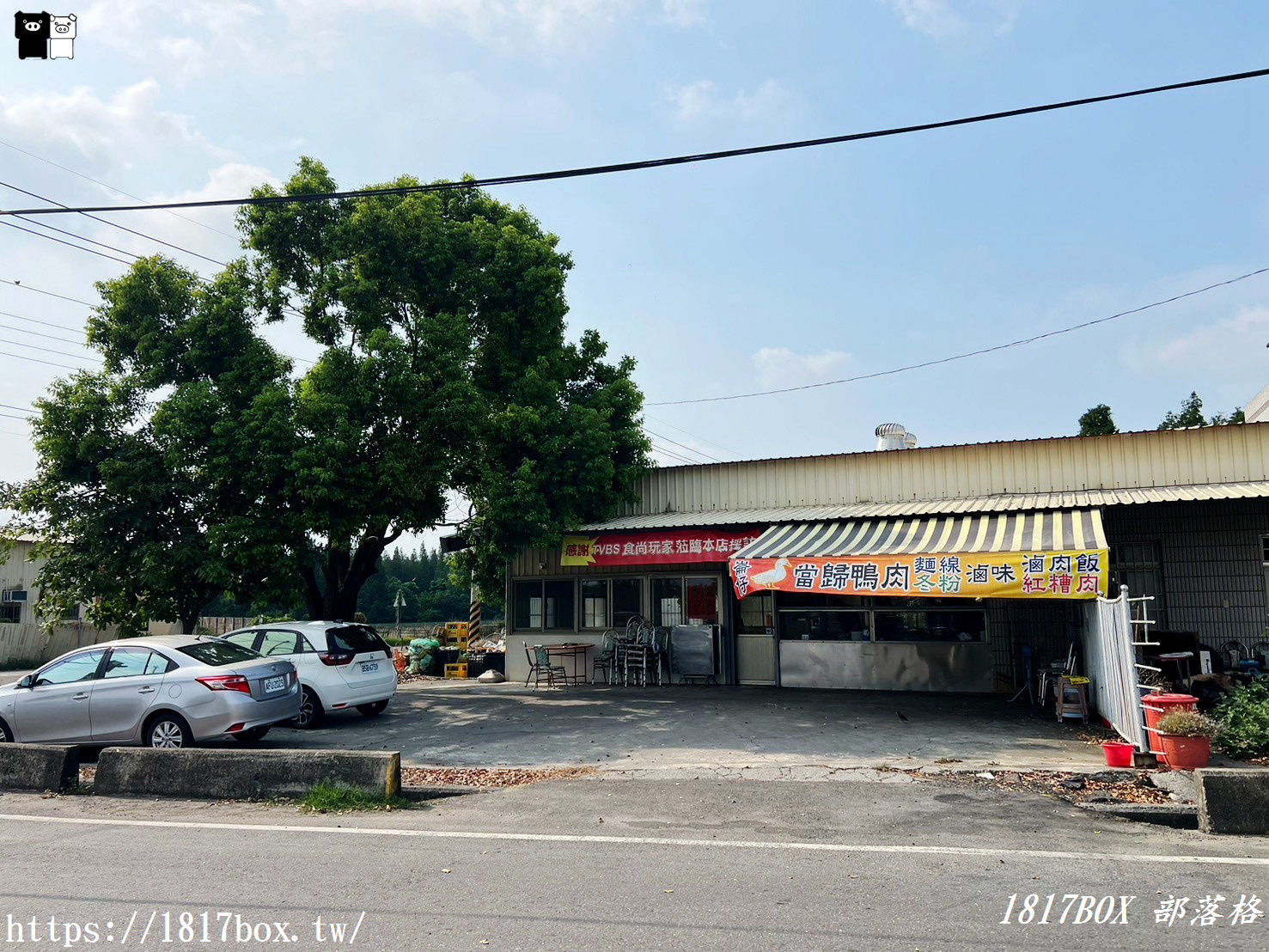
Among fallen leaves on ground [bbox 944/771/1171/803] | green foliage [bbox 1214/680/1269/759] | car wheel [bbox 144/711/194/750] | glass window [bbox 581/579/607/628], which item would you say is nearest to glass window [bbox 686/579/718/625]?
glass window [bbox 581/579/607/628]

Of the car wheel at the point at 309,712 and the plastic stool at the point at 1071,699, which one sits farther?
the car wheel at the point at 309,712

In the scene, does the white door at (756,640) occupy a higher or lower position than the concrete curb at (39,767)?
higher

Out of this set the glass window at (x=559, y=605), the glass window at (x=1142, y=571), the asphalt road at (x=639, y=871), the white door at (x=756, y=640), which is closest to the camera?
the asphalt road at (x=639, y=871)

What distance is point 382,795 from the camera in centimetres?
829

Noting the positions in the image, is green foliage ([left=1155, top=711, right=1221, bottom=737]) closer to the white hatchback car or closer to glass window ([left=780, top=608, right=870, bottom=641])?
glass window ([left=780, top=608, right=870, bottom=641])

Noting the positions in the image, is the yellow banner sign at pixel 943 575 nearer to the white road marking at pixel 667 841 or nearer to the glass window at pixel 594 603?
the white road marking at pixel 667 841

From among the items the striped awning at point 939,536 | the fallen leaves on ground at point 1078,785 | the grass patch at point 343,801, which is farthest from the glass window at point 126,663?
the fallen leaves on ground at point 1078,785

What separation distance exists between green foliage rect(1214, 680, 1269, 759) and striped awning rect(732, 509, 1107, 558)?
2187mm

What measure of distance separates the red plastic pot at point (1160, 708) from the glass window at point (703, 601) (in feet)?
30.7

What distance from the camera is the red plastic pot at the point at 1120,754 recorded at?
895 cm

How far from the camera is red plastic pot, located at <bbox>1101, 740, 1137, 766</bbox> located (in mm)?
8945

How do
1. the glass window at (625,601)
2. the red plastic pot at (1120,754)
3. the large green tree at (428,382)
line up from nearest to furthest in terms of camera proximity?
the red plastic pot at (1120,754) < the large green tree at (428,382) < the glass window at (625,601)

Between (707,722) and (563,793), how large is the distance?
455 centimetres

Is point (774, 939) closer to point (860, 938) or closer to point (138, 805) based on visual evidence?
point (860, 938)
